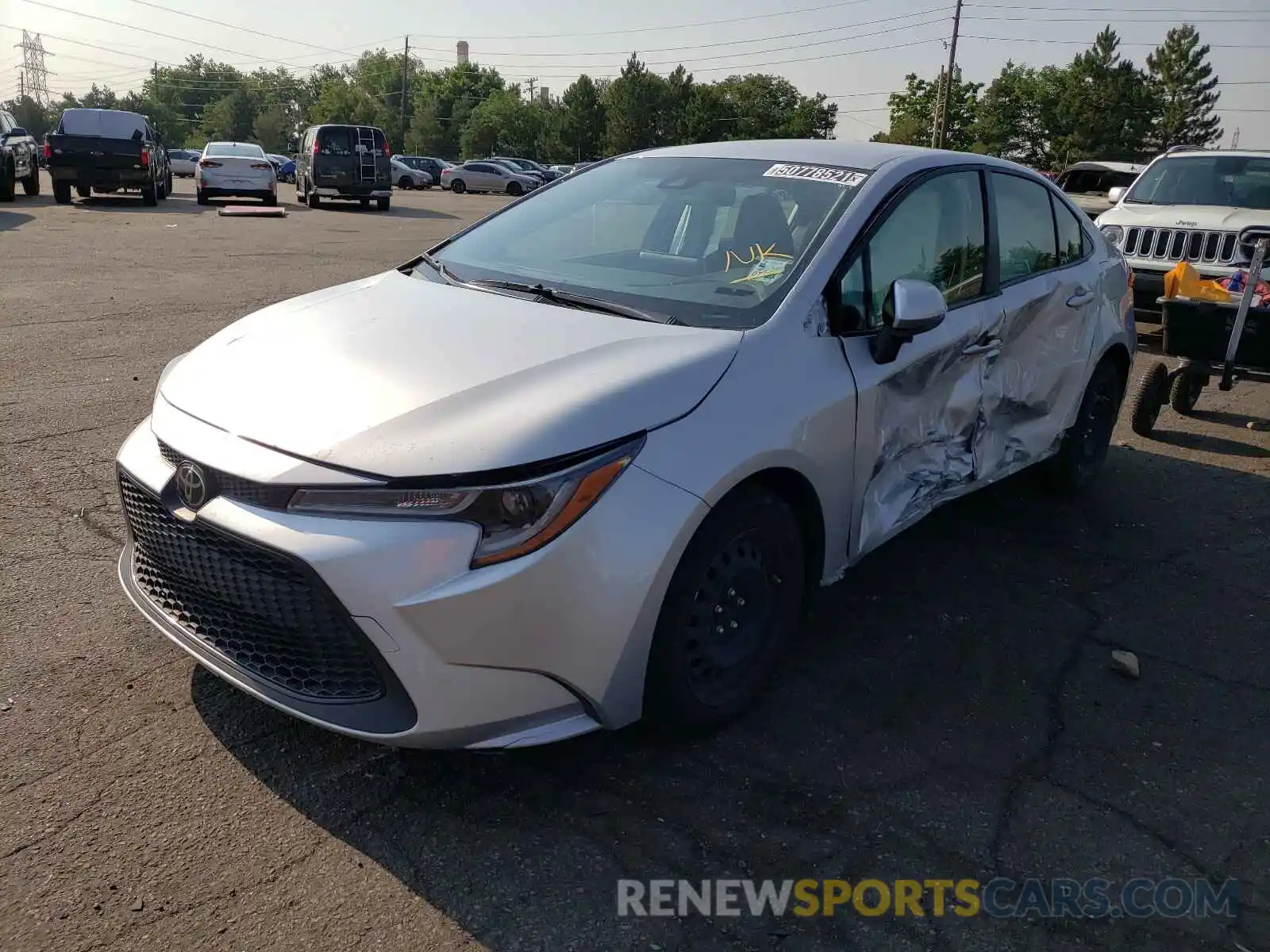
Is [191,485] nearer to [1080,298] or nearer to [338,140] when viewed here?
[1080,298]

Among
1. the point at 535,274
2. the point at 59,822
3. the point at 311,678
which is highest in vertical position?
the point at 535,274

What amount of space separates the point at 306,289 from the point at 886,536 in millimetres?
8246

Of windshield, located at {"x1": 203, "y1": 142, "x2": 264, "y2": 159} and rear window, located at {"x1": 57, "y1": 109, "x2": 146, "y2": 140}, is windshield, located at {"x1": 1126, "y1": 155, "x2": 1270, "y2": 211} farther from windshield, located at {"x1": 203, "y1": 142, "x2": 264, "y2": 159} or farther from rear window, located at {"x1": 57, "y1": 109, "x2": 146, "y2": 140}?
windshield, located at {"x1": 203, "y1": 142, "x2": 264, "y2": 159}

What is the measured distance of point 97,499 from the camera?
4500 millimetres

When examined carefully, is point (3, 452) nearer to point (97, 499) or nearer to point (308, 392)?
point (97, 499)

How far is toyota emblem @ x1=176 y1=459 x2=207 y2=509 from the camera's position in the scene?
256 centimetres

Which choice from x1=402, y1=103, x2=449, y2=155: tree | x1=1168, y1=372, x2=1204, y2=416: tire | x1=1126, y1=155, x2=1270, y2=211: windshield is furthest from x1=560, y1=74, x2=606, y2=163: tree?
x1=1168, y1=372, x2=1204, y2=416: tire

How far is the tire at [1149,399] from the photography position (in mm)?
6496


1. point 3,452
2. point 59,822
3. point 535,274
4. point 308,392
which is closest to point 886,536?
point 535,274

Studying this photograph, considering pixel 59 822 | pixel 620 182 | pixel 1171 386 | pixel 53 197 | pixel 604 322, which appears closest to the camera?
pixel 59 822

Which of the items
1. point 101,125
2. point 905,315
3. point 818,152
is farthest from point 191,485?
point 101,125

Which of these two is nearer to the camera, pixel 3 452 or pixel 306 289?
pixel 3 452

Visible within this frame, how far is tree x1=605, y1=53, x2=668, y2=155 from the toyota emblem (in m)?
79.3

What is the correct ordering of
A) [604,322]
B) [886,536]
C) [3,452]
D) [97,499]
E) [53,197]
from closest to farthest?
[604,322] < [886,536] < [97,499] < [3,452] < [53,197]
